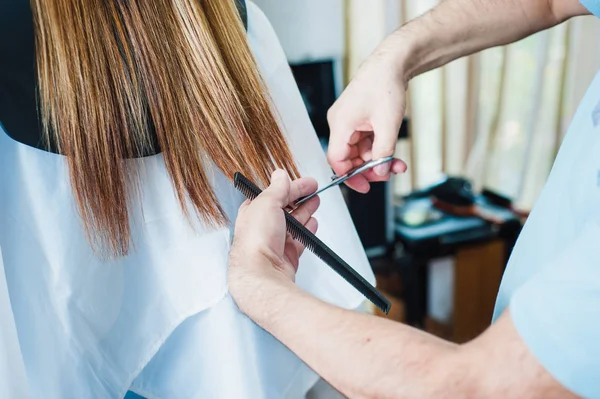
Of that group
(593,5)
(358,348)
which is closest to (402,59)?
(593,5)

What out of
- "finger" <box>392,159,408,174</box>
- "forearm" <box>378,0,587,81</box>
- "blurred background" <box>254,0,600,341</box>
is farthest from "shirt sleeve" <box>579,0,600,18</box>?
"blurred background" <box>254,0,600,341</box>

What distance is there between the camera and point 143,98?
69 centimetres

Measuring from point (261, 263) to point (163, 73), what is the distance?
24cm

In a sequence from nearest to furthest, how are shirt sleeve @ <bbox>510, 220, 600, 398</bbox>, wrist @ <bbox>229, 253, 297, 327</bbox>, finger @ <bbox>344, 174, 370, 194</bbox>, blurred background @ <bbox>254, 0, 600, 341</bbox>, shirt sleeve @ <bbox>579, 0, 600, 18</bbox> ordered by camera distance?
shirt sleeve @ <bbox>510, 220, 600, 398</bbox> → wrist @ <bbox>229, 253, 297, 327</bbox> → shirt sleeve @ <bbox>579, 0, 600, 18</bbox> → finger @ <bbox>344, 174, 370, 194</bbox> → blurred background @ <bbox>254, 0, 600, 341</bbox>

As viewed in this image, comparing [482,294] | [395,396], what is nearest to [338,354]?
[395,396]

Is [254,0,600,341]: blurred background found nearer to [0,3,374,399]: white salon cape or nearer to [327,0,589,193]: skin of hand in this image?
[327,0,589,193]: skin of hand

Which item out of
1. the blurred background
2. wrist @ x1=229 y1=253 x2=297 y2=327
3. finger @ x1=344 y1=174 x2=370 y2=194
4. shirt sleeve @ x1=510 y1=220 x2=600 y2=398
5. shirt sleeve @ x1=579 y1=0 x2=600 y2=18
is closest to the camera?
shirt sleeve @ x1=510 y1=220 x2=600 y2=398

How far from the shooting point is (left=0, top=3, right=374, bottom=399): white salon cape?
26.0 inches

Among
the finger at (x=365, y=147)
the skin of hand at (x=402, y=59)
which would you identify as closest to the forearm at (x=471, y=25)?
the skin of hand at (x=402, y=59)

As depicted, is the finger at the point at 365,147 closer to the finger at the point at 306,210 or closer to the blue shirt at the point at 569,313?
the finger at the point at 306,210

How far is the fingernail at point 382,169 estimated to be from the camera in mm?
844

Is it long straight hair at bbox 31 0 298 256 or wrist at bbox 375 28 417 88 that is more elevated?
long straight hair at bbox 31 0 298 256

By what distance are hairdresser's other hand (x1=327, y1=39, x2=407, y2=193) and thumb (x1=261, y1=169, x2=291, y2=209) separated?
187 mm

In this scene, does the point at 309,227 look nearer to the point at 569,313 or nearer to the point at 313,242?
the point at 313,242
